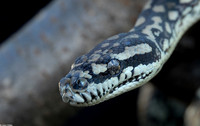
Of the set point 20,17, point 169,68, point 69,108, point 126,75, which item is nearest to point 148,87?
point 169,68

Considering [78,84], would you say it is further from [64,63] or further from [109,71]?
[64,63]

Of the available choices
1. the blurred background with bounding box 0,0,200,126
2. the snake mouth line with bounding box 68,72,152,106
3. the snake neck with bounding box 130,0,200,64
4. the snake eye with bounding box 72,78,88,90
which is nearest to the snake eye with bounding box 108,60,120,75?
the snake mouth line with bounding box 68,72,152,106

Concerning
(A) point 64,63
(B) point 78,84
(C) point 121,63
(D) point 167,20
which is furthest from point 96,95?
(A) point 64,63

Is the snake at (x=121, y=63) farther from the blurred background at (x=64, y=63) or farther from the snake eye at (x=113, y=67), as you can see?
the blurred background at (x=64, y=63)

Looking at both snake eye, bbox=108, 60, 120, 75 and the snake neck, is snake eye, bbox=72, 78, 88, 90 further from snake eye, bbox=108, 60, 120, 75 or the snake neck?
the snake neck

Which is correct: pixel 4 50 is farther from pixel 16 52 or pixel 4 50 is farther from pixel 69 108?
pixel 69 108

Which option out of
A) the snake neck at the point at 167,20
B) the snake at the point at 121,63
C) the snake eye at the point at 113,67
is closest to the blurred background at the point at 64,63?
the snake neck at the point at 167,20
